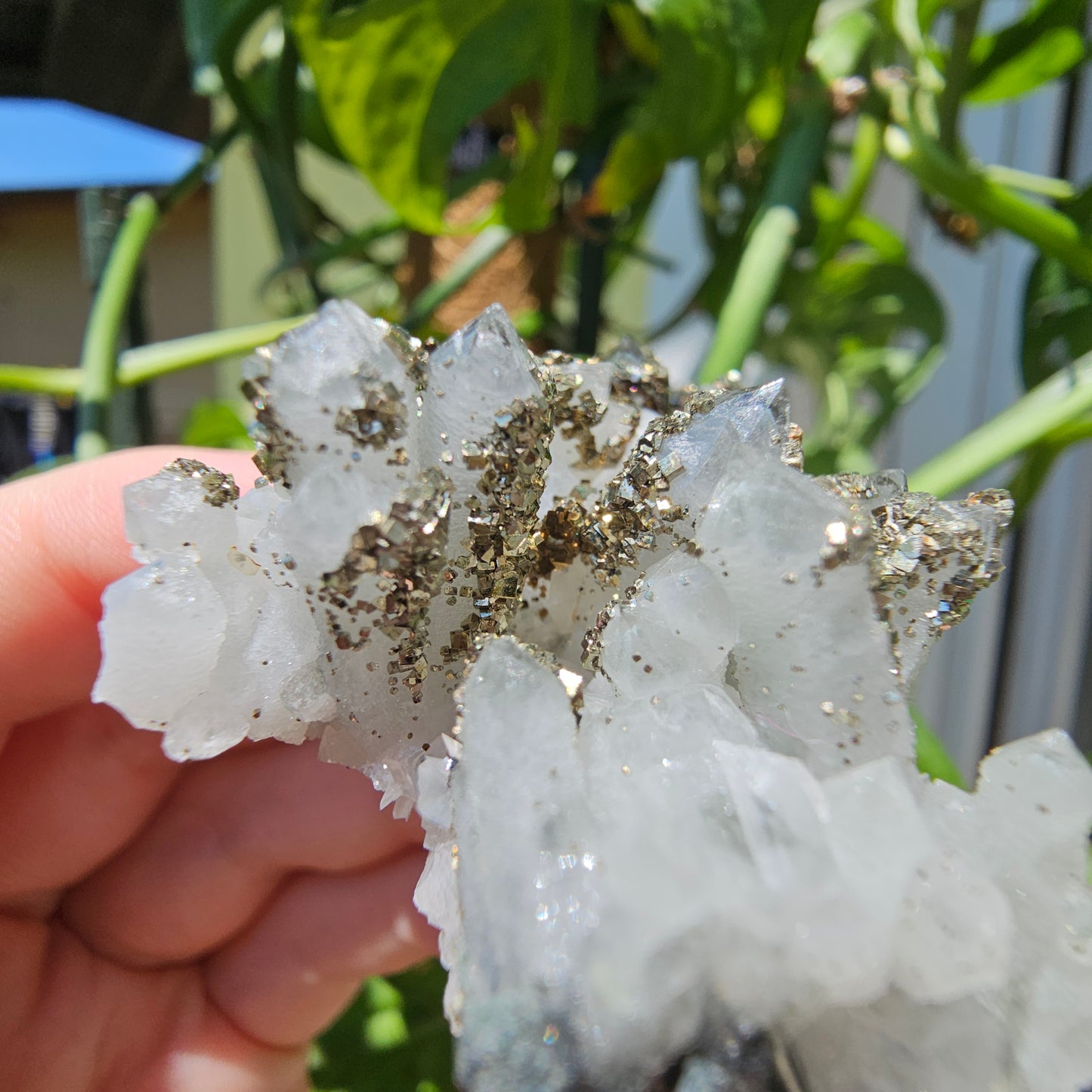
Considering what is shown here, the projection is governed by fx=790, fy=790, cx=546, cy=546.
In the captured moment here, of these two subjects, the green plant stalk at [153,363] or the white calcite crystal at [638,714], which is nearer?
the white calcite crystal at [638,714]

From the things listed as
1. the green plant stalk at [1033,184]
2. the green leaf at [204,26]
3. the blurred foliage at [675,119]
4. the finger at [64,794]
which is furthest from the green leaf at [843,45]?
the finger at [64,794]

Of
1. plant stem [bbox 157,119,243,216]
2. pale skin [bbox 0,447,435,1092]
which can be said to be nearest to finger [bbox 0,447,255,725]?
pale skin [bbox 0,447,435,1092]

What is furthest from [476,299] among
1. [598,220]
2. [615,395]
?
[615,395]

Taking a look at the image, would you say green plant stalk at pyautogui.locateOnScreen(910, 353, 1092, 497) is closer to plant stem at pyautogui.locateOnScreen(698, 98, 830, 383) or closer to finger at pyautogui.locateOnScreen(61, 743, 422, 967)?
plant stem at pyautogui.locateOnScreen(698, 98, 830, 383)

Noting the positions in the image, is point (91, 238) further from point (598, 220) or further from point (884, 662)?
point (884, 662)

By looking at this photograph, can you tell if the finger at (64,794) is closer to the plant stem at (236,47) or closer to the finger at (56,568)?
the finger at (56,568)

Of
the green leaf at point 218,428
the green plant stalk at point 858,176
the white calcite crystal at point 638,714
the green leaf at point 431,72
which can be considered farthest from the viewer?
the green leaf at point 218,428
